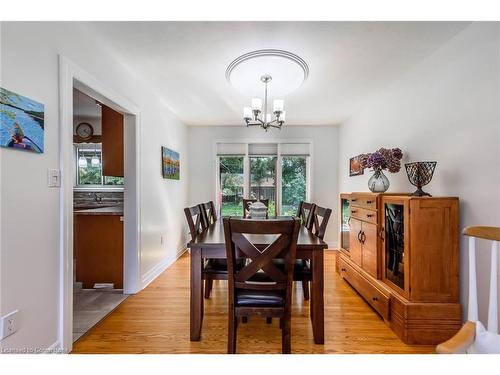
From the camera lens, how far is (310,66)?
230cm

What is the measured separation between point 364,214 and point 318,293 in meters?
1.10

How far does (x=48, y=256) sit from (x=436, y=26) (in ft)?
10.1

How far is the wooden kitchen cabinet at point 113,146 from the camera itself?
2721 millimetres

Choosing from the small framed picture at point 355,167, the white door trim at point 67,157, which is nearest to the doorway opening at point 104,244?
the white door trim at point 67,157

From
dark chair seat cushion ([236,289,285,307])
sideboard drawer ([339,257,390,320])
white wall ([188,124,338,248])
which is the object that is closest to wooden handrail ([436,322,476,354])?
dark chair seat cushion ([236,289,285,307])

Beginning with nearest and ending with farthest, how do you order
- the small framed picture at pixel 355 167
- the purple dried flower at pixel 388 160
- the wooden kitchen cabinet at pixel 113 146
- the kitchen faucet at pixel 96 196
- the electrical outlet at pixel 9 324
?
the electrical outlet at pixel 9 324, the purple dried flower at pixel 388 160, the wooden kitchen cabinet at pixel 113 146, the small framed picture at pixel 355 167, the kitchen faucet at pixel 96 196

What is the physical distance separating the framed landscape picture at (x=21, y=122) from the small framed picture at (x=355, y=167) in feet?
11.7

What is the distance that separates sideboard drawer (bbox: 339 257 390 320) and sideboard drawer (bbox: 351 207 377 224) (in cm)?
59

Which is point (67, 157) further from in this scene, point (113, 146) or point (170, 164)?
point (170, 164)

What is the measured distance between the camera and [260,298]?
60.2 inches

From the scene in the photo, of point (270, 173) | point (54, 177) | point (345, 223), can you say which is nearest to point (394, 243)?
point (345, 223)

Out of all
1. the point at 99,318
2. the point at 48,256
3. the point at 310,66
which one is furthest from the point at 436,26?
the point at 99,318

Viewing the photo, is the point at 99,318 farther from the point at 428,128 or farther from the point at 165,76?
the point at 428,128

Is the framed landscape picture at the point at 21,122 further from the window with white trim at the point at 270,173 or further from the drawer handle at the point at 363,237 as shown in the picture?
the window with white trim at the point at 270,173
